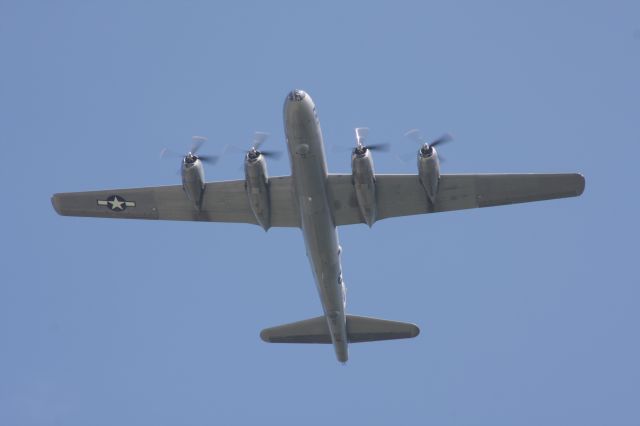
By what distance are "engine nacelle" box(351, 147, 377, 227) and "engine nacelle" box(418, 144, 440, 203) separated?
2033 millimetres

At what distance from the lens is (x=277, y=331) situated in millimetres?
37531

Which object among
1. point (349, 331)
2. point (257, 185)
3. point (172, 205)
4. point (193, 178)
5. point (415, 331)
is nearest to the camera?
point (257, 185)

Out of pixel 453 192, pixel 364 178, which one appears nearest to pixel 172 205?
pixel 364 178

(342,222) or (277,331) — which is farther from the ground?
(342,222)

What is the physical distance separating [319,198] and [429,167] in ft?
15.4

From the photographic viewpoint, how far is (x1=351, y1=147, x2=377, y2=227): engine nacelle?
1289 inches

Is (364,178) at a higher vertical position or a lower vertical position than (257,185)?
lower

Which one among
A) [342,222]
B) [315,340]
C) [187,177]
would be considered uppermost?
[187,177]

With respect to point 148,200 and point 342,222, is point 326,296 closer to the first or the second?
point 342,222

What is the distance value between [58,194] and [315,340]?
13651 mm

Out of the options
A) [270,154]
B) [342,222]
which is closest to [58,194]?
[270,154]

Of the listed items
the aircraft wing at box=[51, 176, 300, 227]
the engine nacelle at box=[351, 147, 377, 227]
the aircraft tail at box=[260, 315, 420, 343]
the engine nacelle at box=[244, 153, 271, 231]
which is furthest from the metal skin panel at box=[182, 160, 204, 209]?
the aircraft tail at box=[260, 315, 420, 343]

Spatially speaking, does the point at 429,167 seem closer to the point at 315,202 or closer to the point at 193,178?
the point at 315,202

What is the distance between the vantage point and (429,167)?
32.7 m
